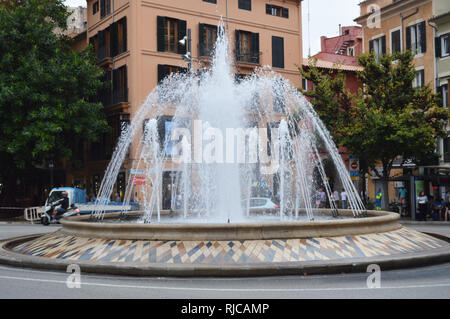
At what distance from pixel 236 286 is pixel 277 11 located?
35285 mm

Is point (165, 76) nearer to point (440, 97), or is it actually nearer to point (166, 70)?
point (166, 70)

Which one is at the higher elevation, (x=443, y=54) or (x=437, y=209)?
(x=443, y=54)

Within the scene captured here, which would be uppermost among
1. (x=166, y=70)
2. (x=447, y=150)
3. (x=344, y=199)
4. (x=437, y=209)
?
(x=166, y=70)

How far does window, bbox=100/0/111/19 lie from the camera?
37625 millimetres

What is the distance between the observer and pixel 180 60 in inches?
1423

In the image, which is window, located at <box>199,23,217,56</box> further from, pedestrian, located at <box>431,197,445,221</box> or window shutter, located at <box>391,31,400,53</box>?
pedestrian, located at <box>431,197,445,221</box>

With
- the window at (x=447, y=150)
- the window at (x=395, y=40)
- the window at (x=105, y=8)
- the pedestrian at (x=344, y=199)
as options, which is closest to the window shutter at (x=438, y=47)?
the window at (x=395, y=40)

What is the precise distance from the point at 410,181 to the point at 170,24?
60.6 feet

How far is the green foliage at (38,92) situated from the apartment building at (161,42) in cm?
259

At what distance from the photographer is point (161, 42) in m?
35.4

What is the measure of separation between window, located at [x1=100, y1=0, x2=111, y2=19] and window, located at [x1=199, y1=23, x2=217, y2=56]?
6609 millimetres

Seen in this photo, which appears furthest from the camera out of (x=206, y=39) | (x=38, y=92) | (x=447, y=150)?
(x=206, y=39)

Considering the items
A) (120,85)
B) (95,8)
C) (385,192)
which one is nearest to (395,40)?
(385,192)
